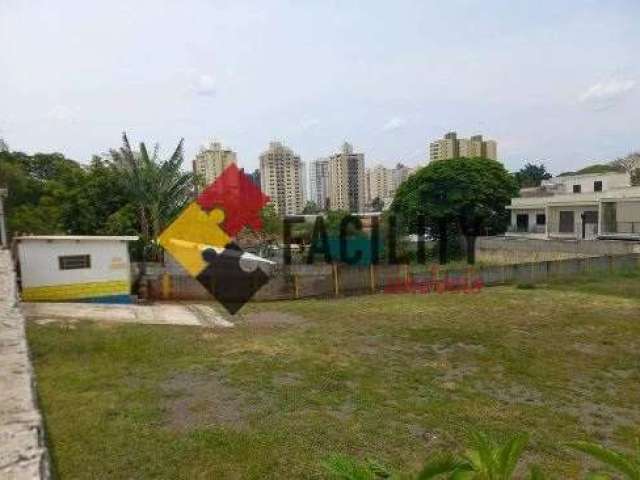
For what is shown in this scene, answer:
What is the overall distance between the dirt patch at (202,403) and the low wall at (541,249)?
19984mm

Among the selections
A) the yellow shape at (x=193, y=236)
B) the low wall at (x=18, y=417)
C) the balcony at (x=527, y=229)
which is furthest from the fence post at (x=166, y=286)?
the balcony at (x=527, y=229)

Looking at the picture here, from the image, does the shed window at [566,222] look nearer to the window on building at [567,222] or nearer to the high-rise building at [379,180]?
the window on building at [567,222]

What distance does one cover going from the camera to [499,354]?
941 centimetres

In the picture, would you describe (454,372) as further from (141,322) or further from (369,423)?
(141,322)

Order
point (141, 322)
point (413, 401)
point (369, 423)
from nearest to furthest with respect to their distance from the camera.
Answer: point (369, 423)
point (413, 401)
point (141, 322)

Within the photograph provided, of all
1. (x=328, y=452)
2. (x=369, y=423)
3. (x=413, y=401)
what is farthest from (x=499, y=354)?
(x=328, y=452)

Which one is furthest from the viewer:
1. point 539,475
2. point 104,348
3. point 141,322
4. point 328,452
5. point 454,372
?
point 141,322

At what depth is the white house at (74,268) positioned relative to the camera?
46.2 feet

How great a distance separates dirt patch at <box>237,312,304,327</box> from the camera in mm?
12367

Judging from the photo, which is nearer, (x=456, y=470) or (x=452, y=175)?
(x=456, y=470)

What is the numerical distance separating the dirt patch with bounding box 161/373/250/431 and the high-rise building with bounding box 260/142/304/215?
49678 millimetres

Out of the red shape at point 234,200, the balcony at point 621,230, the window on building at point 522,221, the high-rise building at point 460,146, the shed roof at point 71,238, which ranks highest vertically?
the high-rise building at point 460,146

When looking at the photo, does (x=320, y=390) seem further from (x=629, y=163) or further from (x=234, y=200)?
(x=629, y=163)

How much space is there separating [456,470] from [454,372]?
256 inches
